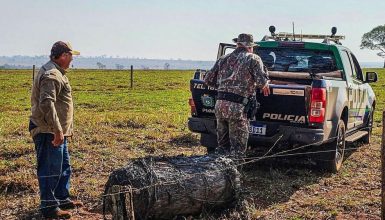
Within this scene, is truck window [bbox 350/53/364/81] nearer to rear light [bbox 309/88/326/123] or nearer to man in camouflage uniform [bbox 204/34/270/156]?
rear light [bbox 309/88/326/123]

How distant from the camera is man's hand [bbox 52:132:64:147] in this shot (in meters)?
4.97

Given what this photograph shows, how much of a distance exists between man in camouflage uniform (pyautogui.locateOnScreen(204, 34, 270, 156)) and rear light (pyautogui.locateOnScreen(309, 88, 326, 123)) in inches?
26.6

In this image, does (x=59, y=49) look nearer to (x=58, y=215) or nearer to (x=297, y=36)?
(x=58, y=215)

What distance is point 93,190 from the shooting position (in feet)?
20.6

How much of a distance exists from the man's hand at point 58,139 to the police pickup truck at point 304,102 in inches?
104

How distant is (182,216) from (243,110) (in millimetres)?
1669

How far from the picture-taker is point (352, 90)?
26.8 feet

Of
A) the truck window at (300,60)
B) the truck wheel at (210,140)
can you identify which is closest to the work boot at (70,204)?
the truck wheel at (210,140)

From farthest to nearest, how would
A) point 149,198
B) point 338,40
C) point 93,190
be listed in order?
1. point 338,40
2. point 93,190
3. point 149,198

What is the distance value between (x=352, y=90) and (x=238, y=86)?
9.83ft

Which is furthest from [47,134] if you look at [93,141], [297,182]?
[93,141]

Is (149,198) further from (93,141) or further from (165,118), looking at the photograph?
(165,118)

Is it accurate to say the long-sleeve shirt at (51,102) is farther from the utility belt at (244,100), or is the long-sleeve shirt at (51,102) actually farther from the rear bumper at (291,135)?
the rear bumper at (291,135)

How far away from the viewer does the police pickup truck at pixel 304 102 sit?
6605mm
